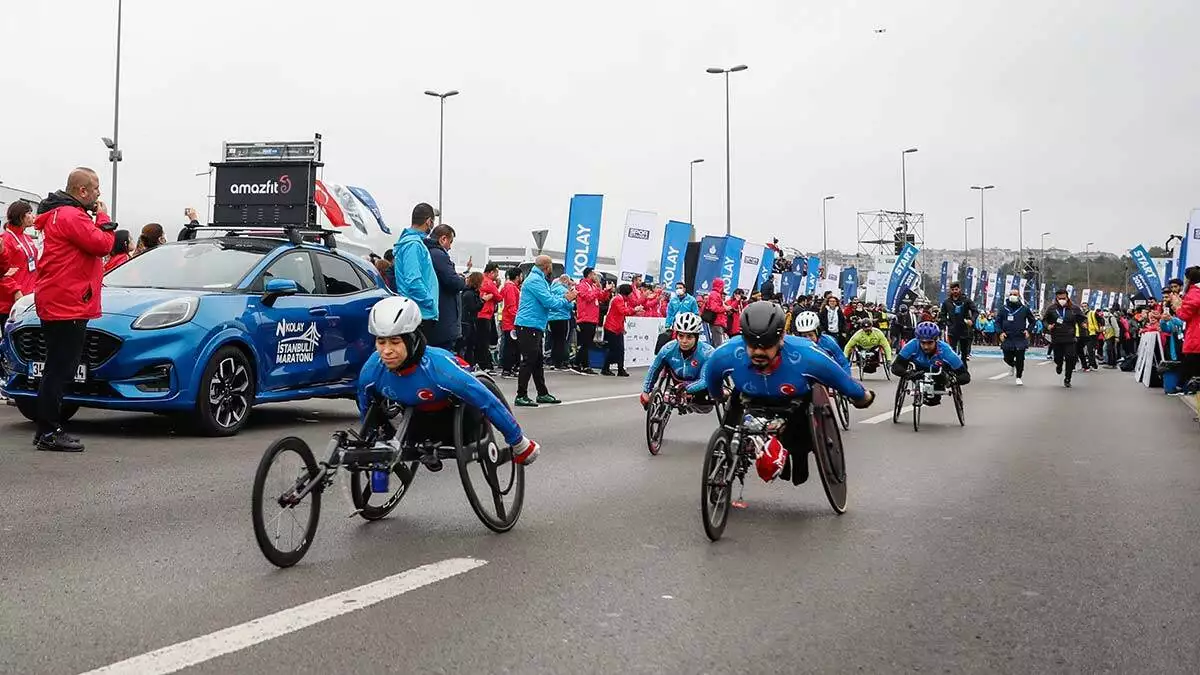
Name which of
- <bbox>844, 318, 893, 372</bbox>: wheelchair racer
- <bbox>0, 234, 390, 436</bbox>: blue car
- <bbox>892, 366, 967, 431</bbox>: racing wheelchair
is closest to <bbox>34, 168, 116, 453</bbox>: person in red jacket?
<bbox>0, 234, 390, 436</bbox>: blue car

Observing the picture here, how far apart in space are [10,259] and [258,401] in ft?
10.8

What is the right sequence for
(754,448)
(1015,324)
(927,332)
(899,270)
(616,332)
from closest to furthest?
(754,448), (927,332), (1015,324), (616,332), (899,270)

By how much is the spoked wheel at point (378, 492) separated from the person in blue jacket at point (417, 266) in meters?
4.58

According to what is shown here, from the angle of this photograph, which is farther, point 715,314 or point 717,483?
point 715,314

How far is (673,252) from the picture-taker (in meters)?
30.9

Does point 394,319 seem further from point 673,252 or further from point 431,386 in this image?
point 673,252

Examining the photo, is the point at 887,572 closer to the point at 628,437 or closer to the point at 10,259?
the point at 628,437

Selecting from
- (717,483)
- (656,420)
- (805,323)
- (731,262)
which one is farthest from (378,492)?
(731,262)

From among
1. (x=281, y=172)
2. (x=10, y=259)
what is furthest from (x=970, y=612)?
(x=281, y=172)

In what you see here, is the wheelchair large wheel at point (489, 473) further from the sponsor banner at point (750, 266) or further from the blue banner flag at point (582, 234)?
the sponsor banner at point (750, 266)

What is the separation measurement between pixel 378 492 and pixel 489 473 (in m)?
0.60

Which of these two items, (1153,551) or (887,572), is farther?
(1153,551)

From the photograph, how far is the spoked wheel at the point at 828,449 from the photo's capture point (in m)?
7.14

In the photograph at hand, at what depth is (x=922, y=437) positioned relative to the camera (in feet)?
42.3
